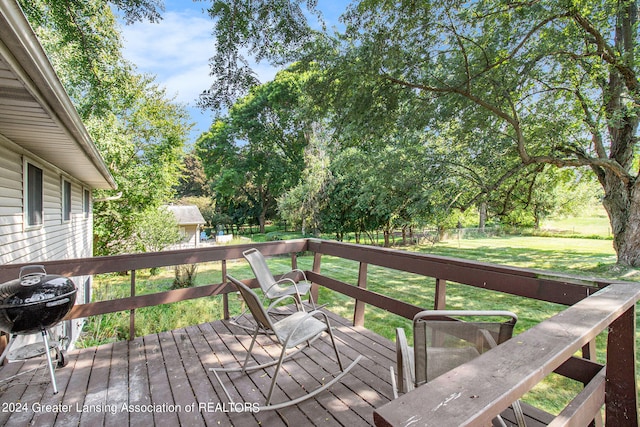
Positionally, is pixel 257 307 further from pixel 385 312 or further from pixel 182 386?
pixel 385 312

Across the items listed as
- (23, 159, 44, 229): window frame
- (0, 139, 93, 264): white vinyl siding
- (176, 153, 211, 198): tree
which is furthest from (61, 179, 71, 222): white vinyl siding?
(176, 153, 211, 198): tree

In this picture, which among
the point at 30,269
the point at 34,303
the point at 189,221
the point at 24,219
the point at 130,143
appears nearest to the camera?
the point at 34,303

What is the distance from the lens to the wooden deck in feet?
6.41

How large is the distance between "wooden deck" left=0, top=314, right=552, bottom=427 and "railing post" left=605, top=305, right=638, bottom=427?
547 mm

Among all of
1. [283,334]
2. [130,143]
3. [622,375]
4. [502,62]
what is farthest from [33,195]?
[130,143]

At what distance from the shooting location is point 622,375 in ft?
4.69

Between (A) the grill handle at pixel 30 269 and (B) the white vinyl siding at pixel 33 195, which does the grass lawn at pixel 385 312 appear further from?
(A) the grill handle at pixel 30 269

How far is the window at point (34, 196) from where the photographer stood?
168 inches

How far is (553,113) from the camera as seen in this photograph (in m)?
7.57

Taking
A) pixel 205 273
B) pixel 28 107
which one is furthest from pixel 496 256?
pixel 28 107

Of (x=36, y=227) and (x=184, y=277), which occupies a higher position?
(x=36, y=227)

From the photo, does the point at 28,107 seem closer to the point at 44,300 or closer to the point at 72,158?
the point at 44,300

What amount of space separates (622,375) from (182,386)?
2.56 m

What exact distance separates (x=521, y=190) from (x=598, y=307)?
12731 millimetres
